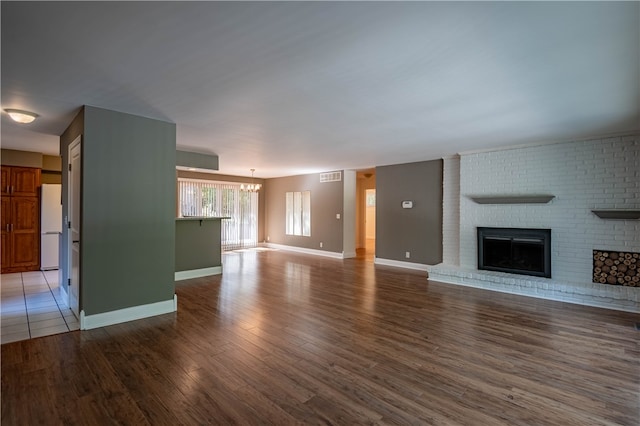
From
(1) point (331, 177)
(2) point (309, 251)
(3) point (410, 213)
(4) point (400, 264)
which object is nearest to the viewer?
(3) point (410, 213)

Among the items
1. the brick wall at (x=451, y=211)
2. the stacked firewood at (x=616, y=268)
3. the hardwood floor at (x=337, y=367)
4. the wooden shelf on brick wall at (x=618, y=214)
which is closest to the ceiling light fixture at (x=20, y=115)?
the hardwood floor at (x=337, y=367)

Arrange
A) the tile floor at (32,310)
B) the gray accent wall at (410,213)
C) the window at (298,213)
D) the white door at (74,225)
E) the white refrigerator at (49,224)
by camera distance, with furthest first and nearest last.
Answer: the window at (298,213), the gray accent wall at (410,213), the white refrigerator at (49,224), the white door at (74,225), the tile floor at (32,310)

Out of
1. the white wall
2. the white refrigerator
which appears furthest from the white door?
the white wall

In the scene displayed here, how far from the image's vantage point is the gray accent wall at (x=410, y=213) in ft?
22.8

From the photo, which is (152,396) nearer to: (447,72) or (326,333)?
(326,333)

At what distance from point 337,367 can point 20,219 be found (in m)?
7.54

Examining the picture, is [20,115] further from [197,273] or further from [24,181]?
[24,181]

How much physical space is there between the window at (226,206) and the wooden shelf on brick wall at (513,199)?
6617 mm

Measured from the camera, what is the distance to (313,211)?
9.86m

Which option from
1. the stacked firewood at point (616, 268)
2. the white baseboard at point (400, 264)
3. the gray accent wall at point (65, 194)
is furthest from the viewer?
the white baseboard at point (400, 264)

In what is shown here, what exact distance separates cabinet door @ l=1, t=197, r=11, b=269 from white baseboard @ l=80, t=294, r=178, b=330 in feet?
15.3

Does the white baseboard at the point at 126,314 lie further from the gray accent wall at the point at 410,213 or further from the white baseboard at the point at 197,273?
the gray accent wall at the point at 410,213

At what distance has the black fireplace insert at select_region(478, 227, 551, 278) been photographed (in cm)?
530

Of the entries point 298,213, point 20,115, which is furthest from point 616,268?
point 20,115
